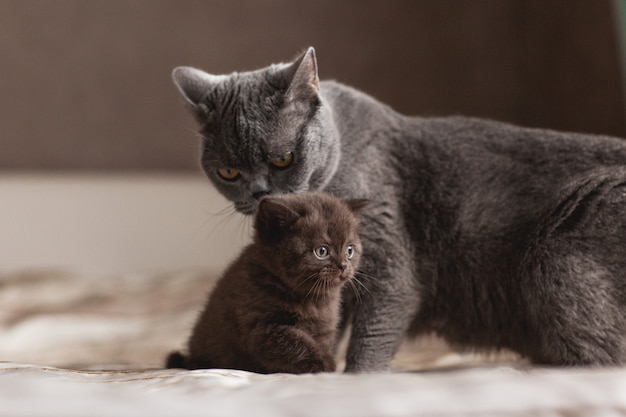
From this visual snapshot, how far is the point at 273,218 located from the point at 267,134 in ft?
0.74

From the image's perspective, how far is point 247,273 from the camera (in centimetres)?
140

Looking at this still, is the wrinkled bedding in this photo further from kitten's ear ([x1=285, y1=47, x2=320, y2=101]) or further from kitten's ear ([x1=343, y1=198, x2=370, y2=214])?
kitten's ear ([x1=285, y1=47, x2=320, y2=101])

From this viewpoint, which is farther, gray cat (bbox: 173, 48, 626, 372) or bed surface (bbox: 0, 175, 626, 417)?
gray cat (bbox: 173, 48, 626, 372)

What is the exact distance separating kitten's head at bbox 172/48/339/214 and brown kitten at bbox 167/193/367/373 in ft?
0.47

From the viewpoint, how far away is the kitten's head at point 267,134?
148 cm

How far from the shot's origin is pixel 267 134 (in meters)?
1.47

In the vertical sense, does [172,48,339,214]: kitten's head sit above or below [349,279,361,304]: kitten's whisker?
above

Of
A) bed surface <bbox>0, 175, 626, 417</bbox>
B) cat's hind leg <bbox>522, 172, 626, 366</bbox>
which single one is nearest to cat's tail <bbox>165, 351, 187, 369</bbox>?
bed surface <bbox>0, 175, 626, 417</bbox>

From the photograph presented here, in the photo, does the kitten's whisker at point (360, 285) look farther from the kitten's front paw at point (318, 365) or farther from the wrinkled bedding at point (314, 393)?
the wrinkled bedding at point (314, 393)

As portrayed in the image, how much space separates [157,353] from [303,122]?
2.98ft

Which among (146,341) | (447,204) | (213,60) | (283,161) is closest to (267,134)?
(283,161)

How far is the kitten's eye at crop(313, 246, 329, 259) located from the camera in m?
1.32

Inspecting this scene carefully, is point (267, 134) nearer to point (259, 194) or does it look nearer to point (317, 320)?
point (259, 194)

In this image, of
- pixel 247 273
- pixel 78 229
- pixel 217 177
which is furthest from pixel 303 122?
pixel 78 229
